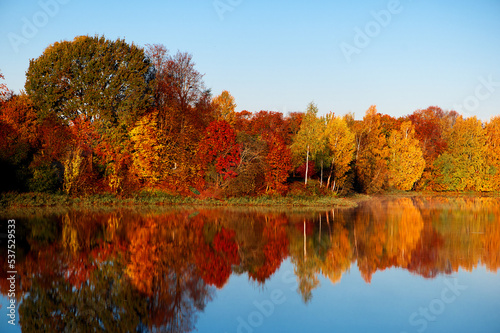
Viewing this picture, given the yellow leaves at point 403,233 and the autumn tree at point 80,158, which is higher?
the autumn tree at point 80,158

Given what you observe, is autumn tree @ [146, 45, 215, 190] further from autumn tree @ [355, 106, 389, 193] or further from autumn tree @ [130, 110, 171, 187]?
autumn tree @ [355, 106, 389, 193]

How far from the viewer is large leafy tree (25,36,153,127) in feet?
110

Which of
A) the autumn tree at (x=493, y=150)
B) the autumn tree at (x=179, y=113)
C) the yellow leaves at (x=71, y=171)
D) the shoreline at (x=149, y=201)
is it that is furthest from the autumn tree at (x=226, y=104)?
the autumn tree at (x=493, y=150)

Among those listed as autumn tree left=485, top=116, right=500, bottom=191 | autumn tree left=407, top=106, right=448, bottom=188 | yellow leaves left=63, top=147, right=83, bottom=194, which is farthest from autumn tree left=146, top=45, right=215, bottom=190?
autumn tree left=485, top=116, right=500, bottom=191

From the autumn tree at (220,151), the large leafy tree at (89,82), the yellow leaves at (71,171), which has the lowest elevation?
the yellow leaves at (71,171)

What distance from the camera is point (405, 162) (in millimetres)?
53656

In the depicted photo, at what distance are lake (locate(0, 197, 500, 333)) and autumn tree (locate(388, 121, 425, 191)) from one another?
105ft

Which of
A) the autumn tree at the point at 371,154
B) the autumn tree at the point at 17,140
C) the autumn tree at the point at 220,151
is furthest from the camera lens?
the autumn tree at the point at 371,154

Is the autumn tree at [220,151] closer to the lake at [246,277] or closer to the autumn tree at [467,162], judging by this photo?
the lake at [246,277]

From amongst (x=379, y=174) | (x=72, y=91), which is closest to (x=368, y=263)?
(x=72, y=91)

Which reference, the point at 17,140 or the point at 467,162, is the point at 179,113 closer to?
the point at 17,140

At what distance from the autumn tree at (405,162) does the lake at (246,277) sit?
31.9 meters

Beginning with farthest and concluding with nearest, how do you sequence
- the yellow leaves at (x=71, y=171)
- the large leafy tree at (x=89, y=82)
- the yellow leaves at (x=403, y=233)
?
1. the large leafy tree at (x=89, y=82)
2. the yellow leaves at (x=71, y=171)
3. the yellow leaves at (x=403, y=233)

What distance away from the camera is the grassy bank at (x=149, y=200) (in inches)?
1053
